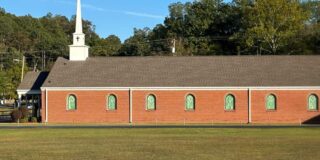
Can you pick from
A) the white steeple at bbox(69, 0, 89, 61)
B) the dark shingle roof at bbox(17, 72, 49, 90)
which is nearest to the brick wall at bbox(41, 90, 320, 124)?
the dark shingle roof at bbox(17, 72, 49, 90)

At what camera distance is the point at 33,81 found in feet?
217

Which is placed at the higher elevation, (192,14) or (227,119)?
(192,14)

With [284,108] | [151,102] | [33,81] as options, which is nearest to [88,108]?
[151,102]

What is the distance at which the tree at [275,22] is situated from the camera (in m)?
91.2

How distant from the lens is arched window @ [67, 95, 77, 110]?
6159 centimetres

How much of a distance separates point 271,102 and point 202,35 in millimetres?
53469

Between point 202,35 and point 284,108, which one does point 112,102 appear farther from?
point 202,35

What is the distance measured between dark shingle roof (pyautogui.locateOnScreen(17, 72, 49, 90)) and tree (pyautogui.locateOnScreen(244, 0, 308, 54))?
36.5m

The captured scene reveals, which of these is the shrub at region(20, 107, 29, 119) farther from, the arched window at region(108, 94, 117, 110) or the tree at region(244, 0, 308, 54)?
the tree at region(244, 0, 308, 54)

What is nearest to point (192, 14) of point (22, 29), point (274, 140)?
point (22, 29)

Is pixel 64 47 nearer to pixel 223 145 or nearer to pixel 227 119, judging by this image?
pixel 227 119

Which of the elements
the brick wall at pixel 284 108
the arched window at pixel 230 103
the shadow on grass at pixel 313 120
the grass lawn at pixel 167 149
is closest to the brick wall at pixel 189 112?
the arched window at pixel 230 103

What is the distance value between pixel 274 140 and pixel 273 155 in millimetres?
8405

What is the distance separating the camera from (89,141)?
32.4 meters
